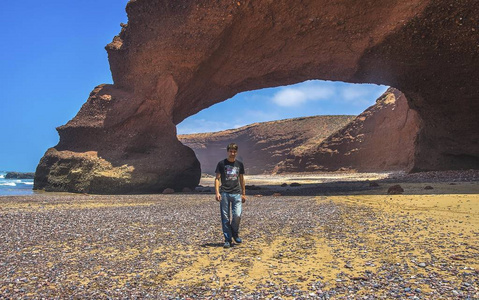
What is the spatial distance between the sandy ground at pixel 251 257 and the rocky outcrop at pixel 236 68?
8.64 meters

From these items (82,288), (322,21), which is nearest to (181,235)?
(82,288)

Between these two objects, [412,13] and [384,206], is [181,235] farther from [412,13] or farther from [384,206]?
[412,13]

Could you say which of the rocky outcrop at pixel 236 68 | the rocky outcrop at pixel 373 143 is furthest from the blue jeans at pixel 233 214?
the rocky outcrop at pixel 373 143

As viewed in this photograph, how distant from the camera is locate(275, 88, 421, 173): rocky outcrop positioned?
114 feet

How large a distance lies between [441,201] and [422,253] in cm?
465

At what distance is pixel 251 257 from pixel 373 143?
37.4 m

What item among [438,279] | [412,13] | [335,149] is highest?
[412,13]

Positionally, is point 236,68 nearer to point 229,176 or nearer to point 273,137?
point 229,176

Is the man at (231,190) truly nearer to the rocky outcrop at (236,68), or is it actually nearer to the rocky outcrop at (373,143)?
the rocky outcrop at (236,68)

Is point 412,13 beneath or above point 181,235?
above

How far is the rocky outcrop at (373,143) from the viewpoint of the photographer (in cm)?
3484

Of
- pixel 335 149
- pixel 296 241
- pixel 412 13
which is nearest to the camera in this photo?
pixel 296 241

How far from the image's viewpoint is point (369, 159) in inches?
1510

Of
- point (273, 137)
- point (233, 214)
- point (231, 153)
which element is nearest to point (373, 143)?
point (273, 137)
